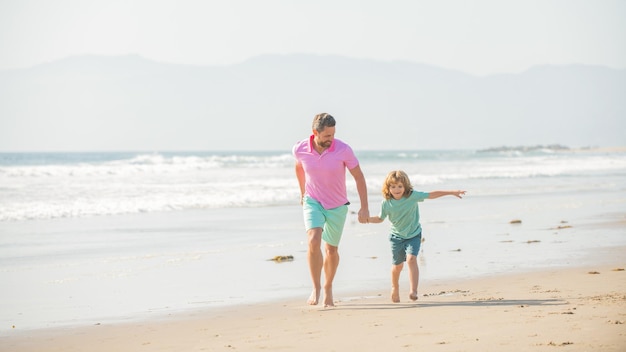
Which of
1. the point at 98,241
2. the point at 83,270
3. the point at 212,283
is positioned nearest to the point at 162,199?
the point at 98,241

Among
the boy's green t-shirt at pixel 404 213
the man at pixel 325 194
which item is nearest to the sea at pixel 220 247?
the man at pixel 325 194

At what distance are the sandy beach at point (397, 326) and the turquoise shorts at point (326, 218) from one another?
633 millimetres

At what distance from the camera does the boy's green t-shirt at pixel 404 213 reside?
8.16 m

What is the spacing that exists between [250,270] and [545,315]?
433cm

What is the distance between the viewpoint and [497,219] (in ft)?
52.3

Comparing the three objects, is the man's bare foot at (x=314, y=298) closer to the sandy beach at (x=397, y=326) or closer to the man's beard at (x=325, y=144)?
the sandy beach at (x=397, y=326)

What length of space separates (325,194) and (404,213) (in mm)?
746

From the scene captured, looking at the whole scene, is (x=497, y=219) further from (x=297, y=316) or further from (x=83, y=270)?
(x=297, y=316)

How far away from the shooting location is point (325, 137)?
310 inches

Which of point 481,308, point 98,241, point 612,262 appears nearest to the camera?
point 481,308

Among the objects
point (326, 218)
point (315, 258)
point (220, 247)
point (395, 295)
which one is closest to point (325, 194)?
point (326, 218)

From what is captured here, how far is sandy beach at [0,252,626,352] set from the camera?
19.6ft

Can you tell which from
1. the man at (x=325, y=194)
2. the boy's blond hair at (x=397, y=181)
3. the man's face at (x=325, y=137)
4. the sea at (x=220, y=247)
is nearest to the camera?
the man's face at (x=325, y=137)

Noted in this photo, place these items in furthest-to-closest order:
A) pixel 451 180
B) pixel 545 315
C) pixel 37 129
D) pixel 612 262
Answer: pixel 37 129, pixel 451 180, pixel 612 262, pixel 545 315
